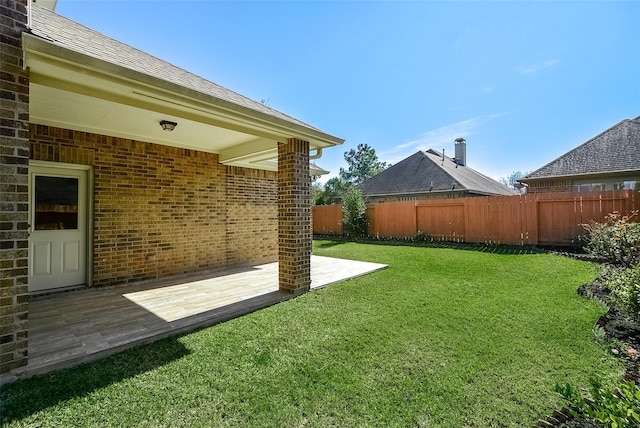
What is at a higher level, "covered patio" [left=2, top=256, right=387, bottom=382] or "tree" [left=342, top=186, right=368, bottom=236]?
"tree" [left=342, top=186, right=368, bottom=236]

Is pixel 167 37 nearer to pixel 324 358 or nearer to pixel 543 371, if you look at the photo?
pixel 324 358

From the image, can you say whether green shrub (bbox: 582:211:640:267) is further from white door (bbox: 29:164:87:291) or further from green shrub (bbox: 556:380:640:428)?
white door (bbox: 29:164:87:291)

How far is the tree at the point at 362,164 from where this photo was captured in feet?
169

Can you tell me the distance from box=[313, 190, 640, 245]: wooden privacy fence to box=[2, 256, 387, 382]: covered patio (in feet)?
23.8

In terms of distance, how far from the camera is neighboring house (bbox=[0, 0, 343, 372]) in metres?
2.56

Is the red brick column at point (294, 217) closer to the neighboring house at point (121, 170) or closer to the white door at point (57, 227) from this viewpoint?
the neighboring house at point (121, 170)

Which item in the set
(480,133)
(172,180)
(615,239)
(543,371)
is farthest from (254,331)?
(480,133)

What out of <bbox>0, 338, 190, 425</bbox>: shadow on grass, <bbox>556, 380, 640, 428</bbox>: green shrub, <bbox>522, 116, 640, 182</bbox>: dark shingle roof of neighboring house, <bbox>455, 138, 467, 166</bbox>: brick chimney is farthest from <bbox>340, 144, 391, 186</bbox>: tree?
<bbox>556, 380, 640, 428</bbox>: green shrub

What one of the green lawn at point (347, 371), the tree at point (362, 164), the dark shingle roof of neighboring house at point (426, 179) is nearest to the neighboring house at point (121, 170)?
the green lawn at point (347, 371)

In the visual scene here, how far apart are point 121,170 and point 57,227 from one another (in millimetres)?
1473

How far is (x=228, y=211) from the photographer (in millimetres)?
7379

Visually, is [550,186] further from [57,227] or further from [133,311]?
[57,227]

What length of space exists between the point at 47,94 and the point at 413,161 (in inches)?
800

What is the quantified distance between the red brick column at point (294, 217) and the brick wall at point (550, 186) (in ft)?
50.2
